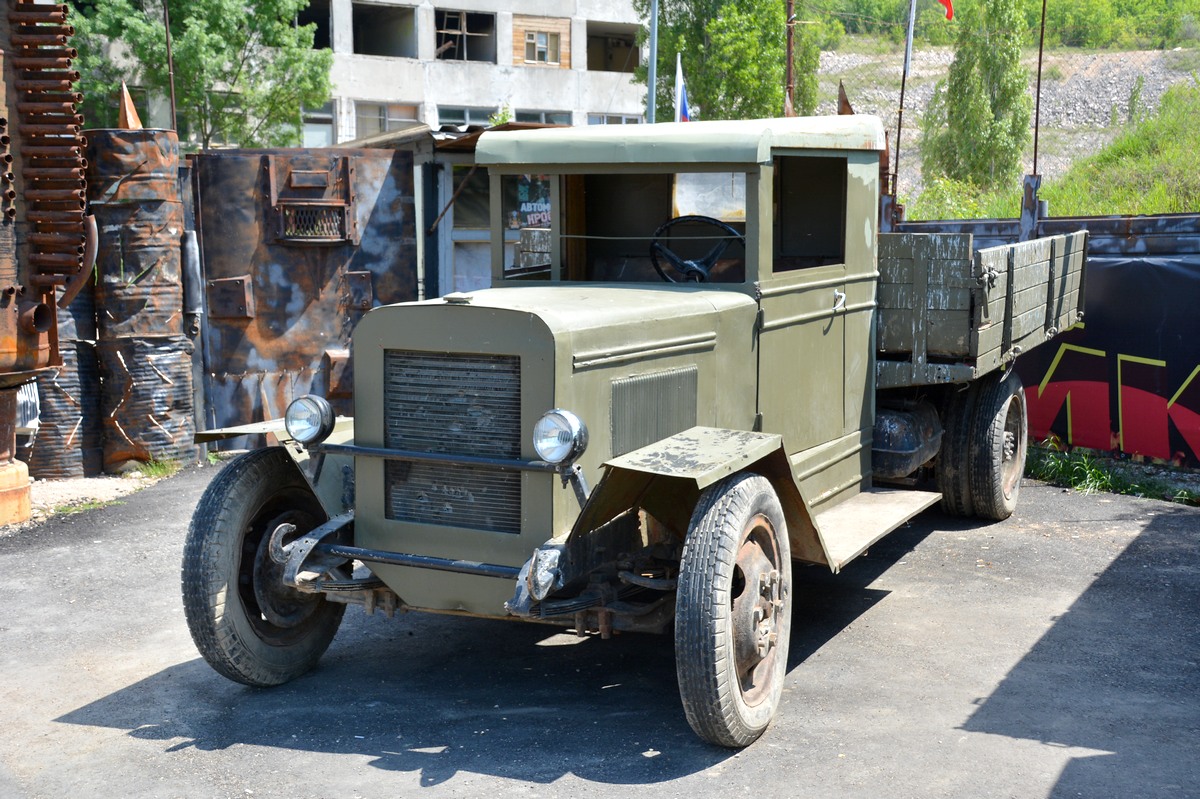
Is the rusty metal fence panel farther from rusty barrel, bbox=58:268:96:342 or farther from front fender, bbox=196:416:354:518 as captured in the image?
front fender, bbox=196:416:354:518

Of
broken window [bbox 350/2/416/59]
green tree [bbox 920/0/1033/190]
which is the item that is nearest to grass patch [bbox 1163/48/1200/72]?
green tree [bbox 920/0/1033/190]

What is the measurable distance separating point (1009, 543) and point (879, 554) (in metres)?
0.83

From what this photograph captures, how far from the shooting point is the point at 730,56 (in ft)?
84.2

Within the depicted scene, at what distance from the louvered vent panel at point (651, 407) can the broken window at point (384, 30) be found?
30.1 m

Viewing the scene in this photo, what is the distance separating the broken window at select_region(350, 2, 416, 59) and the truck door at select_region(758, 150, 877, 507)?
28.9 meters

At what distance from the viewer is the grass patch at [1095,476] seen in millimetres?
8547

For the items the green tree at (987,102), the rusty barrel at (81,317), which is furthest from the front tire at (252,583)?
the green tree at (987,102)

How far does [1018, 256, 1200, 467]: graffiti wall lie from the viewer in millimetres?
8734

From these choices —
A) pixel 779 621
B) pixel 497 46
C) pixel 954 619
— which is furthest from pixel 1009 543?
pixel 497 46

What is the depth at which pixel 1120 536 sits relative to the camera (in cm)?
755

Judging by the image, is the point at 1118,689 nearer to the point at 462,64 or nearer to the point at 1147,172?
the point at 1147,172

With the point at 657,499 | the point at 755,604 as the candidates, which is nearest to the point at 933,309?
the point at 657,499

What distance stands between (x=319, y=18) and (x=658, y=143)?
3004 cm

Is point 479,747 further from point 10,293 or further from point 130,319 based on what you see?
point 130,319
